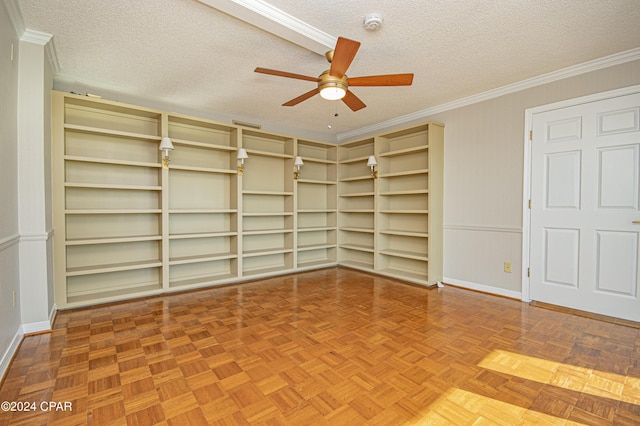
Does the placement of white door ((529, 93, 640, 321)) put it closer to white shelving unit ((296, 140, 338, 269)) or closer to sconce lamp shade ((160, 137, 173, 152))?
white shelving unit ((296, 140, 338, 269))

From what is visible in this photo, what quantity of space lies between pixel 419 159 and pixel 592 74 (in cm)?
203

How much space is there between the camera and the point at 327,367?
2.03 meters

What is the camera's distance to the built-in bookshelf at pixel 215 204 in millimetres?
3385

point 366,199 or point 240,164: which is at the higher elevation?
point 240,164

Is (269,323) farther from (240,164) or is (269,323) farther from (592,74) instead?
(592,74)

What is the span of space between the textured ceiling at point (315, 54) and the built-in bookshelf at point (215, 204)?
0.52 metres

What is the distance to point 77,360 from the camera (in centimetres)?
211

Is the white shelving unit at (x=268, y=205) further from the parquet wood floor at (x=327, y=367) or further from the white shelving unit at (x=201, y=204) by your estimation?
the parquet wood floor at (x=327, y=367)

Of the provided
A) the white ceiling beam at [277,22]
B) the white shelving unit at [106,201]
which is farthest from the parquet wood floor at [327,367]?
the white ceiling beam at [277,22]

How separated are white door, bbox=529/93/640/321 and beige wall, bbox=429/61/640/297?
0.17m

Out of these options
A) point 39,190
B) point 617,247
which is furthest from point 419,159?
point 39,190

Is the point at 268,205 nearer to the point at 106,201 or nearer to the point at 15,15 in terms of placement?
the point at 106,201

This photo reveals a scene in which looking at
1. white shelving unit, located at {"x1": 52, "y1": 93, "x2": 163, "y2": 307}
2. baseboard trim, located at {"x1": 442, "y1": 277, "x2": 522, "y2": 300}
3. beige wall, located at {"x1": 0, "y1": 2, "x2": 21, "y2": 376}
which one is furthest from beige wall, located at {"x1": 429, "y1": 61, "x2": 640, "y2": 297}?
beige wall, located at {"x1": 0, "y1": 2, "x2": 21, "y2": 376}

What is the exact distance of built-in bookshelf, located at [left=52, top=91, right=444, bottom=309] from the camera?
338 centimetres
